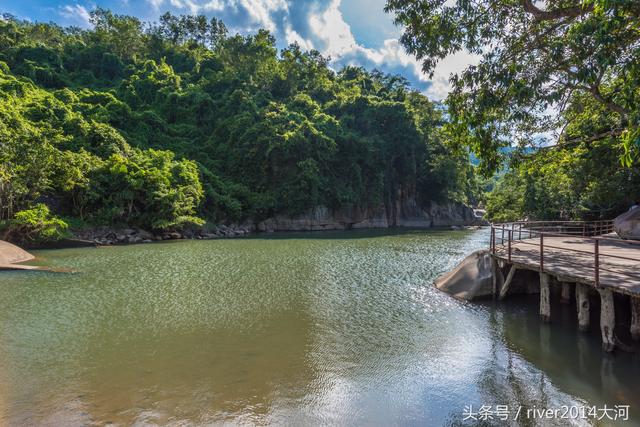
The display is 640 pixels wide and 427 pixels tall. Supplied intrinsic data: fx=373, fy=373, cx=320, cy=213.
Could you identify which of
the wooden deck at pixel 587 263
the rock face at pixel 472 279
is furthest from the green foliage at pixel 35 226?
the wooden deck at pixel 587 263

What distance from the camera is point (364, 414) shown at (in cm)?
620

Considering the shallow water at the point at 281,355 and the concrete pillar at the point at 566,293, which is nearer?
the shallow water at the point at 281,355

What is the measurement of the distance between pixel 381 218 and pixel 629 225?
3905 centimetres

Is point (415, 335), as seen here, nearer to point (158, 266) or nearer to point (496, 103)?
point (496, 103)

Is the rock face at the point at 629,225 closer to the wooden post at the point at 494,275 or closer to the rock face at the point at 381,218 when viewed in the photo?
the wooden post at the point at 494,275

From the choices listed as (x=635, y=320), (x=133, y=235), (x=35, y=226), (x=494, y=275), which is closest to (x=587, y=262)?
(x=635, y=320)

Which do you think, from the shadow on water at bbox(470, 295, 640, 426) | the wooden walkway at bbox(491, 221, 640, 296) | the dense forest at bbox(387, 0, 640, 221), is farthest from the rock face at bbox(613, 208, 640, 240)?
the shadow on water at bbox(470, 295, 640, 426)

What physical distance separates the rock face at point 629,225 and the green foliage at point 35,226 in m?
32.1

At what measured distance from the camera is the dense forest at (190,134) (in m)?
31.0

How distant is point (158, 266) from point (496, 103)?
17657 mm

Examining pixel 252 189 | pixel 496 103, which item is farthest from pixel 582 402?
pixel 252 189

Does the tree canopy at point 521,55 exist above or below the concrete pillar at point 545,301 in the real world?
above

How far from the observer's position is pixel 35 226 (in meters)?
24.8

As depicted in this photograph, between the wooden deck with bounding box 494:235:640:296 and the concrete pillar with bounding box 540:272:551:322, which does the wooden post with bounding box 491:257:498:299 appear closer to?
the wooden deck with bounding box 494:235:640:296
